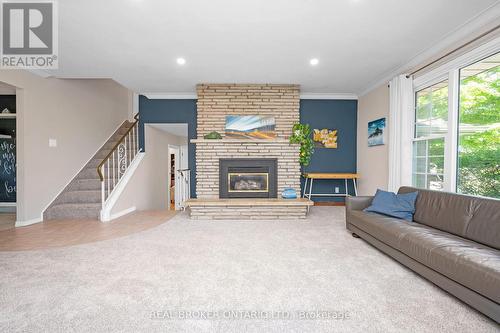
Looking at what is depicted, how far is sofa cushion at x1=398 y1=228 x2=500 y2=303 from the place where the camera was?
1499 millimetres

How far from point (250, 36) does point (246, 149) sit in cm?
248

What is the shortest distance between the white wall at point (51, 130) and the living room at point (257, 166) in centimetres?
3

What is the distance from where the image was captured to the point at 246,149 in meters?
5.14

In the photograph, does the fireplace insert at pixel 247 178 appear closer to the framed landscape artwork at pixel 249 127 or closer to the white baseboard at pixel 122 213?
the framed landscape artwork at pixel 249 127

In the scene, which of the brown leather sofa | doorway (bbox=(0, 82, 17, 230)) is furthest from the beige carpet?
doorway (bbox=(0, 82, 17, 230))

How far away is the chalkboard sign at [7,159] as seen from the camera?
4812 millimetres

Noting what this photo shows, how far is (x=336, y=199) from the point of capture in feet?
19.1

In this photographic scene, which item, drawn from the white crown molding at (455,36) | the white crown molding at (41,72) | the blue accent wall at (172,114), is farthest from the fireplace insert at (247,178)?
the white crown molding at (41,72)

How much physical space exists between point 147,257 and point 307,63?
3727 millimetres

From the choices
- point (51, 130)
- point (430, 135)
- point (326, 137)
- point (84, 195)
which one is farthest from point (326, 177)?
point (51, 130)

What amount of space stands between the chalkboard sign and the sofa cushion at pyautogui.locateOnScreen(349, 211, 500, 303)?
683 cm

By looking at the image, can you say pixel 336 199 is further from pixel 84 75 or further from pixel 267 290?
pixel 84 75

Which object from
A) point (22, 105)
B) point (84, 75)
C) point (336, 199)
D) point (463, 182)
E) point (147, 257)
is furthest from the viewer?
point (336, 199)

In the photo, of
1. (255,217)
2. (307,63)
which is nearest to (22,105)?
(255,217)
